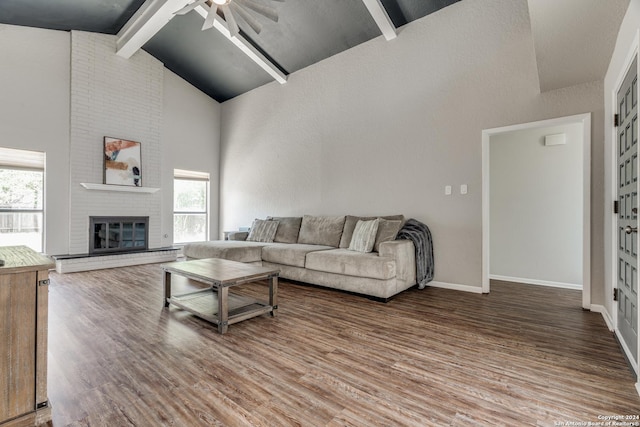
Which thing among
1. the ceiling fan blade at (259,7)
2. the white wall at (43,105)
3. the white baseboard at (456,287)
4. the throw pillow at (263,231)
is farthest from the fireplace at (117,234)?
the white baseboard at (456,287)

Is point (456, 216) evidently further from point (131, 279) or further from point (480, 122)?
point (131, 279)

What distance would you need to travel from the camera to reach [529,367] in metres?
1.87

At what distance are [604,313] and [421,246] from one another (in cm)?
172

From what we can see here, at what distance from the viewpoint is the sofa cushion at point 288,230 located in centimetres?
502

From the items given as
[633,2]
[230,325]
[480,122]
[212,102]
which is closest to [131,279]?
[230,325]

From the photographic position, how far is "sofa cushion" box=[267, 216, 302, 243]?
16.5 ft

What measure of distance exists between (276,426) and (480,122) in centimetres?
368

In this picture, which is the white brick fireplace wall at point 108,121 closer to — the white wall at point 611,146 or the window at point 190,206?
the window at point 190,206

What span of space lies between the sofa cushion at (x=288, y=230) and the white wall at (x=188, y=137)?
257 cm

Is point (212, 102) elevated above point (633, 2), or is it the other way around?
point (212, 102)

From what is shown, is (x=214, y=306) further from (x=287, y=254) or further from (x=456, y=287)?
(x=456, y=287)

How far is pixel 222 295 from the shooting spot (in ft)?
7.95

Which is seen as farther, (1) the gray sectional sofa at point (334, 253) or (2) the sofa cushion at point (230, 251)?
(2) the sofa cushion at point (230, 251)

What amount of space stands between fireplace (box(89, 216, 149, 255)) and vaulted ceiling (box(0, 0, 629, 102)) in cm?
297
